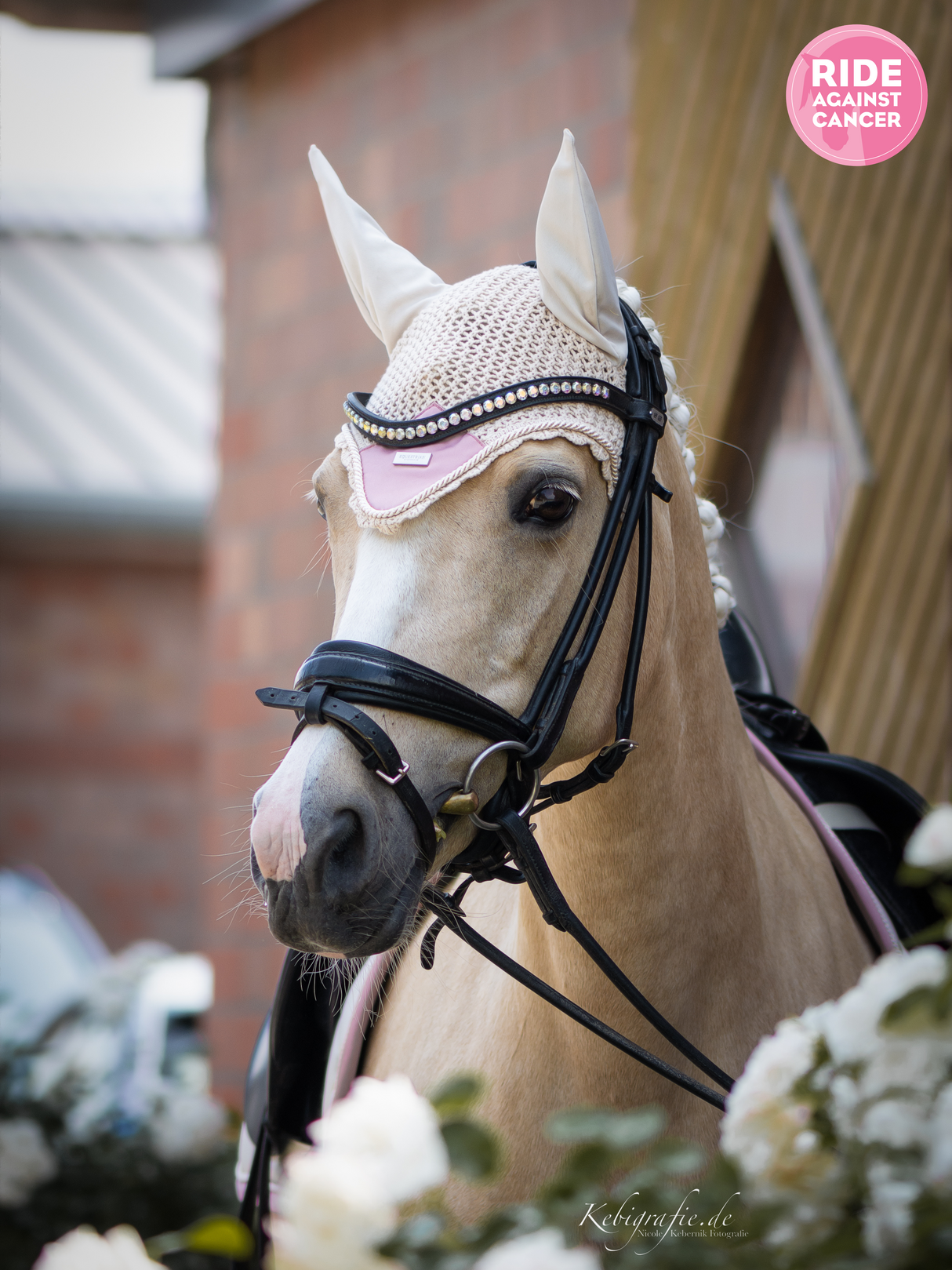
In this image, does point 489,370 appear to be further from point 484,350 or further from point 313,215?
point 313,215

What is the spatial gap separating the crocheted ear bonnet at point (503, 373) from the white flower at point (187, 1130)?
307 cm

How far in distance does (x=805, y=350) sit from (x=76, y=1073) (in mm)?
3809

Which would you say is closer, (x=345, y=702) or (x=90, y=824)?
(x=345, y=702)

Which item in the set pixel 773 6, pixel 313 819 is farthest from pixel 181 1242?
pixel 773 6

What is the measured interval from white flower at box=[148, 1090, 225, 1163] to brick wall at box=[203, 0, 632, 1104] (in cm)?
92

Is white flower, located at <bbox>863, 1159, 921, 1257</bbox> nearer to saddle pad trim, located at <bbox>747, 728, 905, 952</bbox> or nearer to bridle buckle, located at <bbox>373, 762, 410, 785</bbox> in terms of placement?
bridle buckle, located at <bbox>373, 762, 410, 785</bbox>

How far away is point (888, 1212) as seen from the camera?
92 cm

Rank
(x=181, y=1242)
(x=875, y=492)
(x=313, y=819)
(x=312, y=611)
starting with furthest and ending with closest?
(x=312, y=611) < (x=875, y=492) < (x=313, y=819) < (x=181, y=1242)

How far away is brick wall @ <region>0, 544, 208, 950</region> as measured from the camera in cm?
1244

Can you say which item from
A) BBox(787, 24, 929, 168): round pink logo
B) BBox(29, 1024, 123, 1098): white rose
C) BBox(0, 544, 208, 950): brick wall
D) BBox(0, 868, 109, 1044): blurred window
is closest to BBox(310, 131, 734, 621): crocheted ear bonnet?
BBox(787, 24, 929, 168): round pink logo

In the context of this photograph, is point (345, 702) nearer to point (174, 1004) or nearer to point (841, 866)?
point (841, 866)

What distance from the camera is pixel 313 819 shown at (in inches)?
54.3

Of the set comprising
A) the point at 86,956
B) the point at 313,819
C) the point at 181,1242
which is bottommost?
the point at 86,956

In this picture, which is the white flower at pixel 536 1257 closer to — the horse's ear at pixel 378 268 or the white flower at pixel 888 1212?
the white flower at pixel 888 1212
